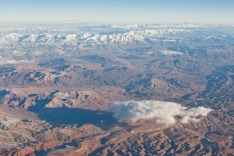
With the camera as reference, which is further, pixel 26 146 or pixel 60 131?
pixel 60 131

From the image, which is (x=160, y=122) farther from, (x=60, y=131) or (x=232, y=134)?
(x=60, y=131)

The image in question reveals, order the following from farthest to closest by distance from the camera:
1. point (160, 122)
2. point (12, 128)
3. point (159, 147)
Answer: point (160, 122) < point (12, 128) < point (159, 147)

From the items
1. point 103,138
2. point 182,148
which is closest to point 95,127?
point 103,138

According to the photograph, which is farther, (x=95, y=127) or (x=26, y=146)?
(x=95, y=127)

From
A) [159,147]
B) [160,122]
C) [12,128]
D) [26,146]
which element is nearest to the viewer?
[26,146]

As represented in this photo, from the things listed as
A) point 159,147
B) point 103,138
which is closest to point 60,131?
point 103,138

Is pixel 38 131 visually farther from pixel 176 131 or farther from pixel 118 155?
pixel 176 131

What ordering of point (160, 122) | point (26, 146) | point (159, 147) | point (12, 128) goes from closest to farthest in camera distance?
1. point (26, 146)
2. point (159, 147)
3. point (12, 128)
4. point (160, 122)
